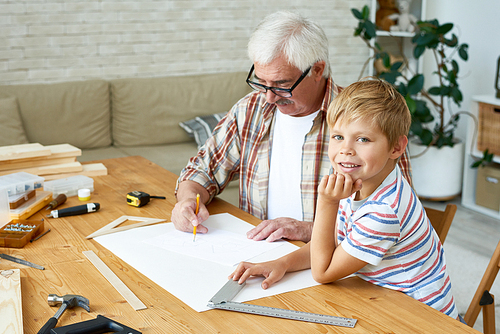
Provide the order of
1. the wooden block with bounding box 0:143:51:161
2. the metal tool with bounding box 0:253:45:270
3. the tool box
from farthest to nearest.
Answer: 1. the wooden block with bounding box 0:143:51:161
2. the tool box
3. the metal tool with bounding box 0:253:45:270

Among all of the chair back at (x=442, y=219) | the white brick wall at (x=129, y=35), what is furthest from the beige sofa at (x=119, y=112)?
the chair back at (x=442, y=219)

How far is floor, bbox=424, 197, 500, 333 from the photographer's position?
246 centimetres

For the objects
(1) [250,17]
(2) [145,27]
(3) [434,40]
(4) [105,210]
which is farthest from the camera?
(1) [250,17]

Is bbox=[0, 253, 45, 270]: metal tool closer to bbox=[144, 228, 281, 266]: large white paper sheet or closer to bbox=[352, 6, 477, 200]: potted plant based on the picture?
bbox=[144, 228, 281, 266]: large white paper sheet

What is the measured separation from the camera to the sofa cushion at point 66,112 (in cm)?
320

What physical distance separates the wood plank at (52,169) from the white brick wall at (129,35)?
195 cm

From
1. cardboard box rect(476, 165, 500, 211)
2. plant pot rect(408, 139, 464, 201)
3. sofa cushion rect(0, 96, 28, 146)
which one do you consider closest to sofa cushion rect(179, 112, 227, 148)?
sofa cushion rect(0, 96, 28, 146)

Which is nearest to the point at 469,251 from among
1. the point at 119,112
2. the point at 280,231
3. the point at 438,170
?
the point at 438,170

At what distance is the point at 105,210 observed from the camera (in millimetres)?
1520

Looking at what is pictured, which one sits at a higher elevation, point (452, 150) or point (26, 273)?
point (26, 273)

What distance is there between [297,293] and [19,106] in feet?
8.98

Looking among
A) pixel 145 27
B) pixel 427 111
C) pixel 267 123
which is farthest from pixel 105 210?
pixel 427 111

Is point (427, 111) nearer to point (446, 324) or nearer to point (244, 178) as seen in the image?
point (244, 178)

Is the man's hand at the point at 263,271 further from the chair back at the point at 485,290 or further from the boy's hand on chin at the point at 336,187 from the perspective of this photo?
the chair back at the point at 485,290
